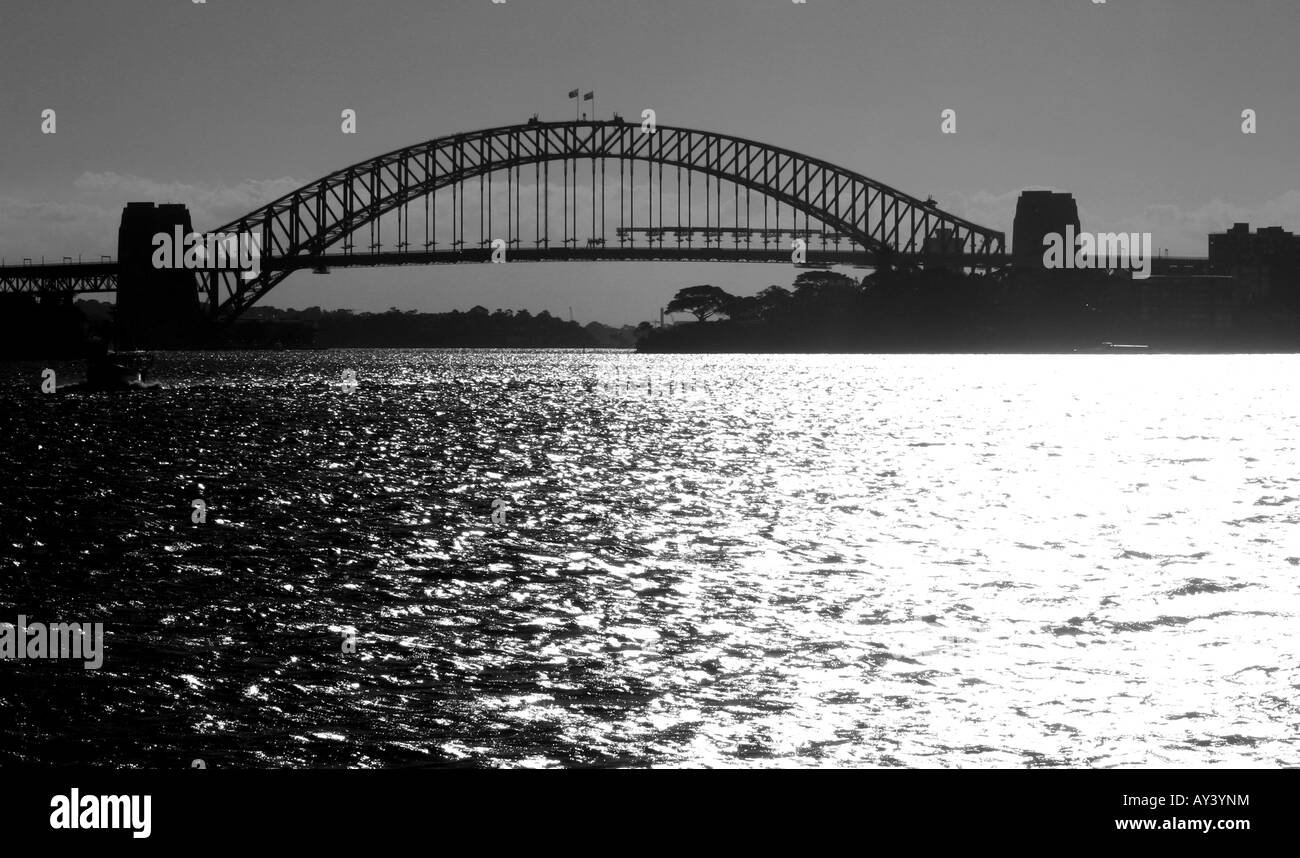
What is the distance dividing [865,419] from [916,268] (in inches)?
4826

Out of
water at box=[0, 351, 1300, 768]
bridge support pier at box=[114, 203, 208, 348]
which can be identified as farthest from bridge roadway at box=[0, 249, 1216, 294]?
water at box=[0, 351, 1300, 768]

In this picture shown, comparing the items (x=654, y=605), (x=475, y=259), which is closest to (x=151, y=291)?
(x=475, y=259)

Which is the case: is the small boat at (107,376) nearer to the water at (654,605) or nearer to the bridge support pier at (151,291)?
the water at (654,605)

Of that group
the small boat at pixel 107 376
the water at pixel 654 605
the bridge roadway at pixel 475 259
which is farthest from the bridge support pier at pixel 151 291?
the water at pixel 654 605

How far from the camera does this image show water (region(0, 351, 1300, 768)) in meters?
14.4

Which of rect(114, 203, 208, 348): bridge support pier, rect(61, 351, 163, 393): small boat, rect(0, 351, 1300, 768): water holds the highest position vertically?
rect(114, 203, 208, 348): bridge support pier

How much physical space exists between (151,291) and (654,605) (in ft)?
552

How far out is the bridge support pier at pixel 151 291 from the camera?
579 feet

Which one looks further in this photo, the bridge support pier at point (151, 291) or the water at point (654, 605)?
the bridge support pier at point (151, 291)

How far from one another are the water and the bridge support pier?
128m

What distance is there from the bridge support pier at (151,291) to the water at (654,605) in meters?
128

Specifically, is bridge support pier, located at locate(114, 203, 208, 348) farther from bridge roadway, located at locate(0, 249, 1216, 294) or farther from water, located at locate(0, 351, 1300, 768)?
water, located at locate(0, 351, 1300, 768)

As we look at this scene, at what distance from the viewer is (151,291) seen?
584ft
